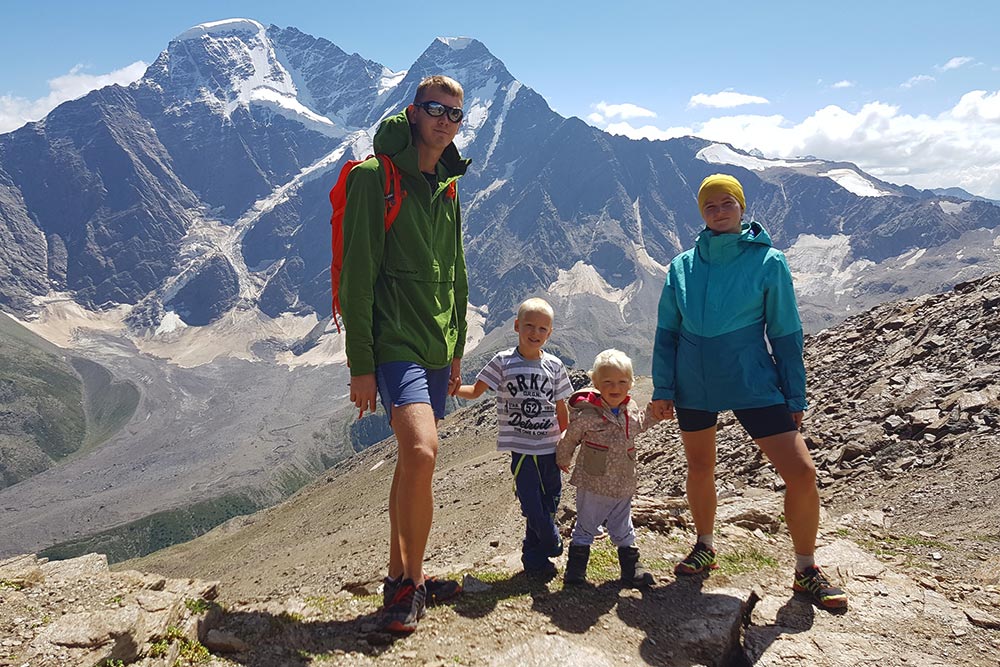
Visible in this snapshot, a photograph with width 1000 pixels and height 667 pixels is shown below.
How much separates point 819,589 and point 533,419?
3.23m

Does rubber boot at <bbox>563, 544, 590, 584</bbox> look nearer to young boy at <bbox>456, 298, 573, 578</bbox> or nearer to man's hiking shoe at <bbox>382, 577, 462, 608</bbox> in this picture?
young boy at <bbox>456, 298, 573, 578</bbox>

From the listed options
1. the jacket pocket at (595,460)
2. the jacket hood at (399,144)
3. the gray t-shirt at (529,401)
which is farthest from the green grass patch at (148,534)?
the jacket hood at (399,144)

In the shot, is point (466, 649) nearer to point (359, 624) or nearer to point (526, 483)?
point (359, 624)

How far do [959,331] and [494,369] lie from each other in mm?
14518

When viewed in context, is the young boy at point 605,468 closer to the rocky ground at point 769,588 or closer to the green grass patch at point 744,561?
the rocky ground at point 769,588

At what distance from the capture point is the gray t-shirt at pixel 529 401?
22.6 ft

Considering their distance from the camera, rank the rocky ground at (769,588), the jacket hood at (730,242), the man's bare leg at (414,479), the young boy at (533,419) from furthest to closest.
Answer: the young boy at (533,419) → the jacket hood at (730,242) → the man's bare leg at (414,479) → the rocky ground at (769,588)

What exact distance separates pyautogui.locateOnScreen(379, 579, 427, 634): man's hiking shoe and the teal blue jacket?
3201mm

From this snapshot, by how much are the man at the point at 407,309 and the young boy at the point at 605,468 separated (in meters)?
1.44

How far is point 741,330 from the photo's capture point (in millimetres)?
5980

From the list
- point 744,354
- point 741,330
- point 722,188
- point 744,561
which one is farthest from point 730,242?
point 744,561

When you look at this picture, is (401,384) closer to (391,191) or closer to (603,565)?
(391,191)

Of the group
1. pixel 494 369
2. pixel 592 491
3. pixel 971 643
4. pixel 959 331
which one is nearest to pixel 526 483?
pixel 592 491

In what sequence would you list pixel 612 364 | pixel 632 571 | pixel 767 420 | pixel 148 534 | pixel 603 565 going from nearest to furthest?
pixel 767 420
pixel 612 364
pixel 632 571
pixel 603 565
pixel 148 534
